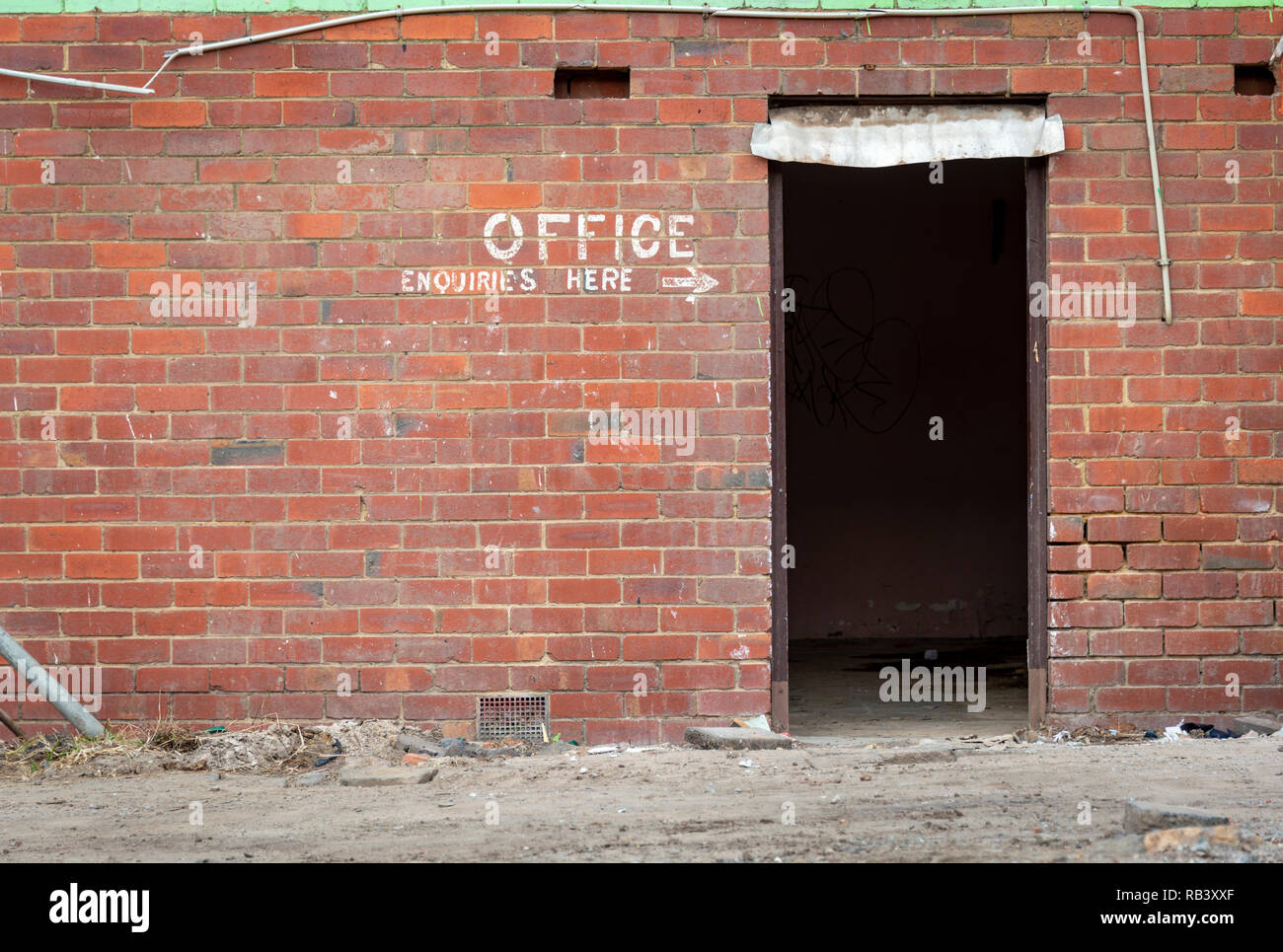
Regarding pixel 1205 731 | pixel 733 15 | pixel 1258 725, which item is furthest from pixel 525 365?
pixel 1258 725

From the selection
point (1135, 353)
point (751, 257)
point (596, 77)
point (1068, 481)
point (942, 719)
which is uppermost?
point (596, 77)

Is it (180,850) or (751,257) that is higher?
(751,257)

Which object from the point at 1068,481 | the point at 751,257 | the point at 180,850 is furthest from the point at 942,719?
the point at 180,850

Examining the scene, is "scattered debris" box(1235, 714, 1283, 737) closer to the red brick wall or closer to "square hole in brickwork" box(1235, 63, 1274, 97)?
the red brick wall

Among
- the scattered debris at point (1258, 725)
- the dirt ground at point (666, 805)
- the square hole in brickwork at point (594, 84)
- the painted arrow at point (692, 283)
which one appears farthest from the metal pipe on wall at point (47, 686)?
the scattered debris at point (1258, 725)

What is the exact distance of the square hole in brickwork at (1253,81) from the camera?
5711 mm

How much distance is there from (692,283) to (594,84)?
1.00 meters

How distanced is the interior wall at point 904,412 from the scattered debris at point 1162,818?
5.76 m

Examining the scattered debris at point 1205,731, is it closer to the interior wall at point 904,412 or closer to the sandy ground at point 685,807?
the sandy ground at point 685,807

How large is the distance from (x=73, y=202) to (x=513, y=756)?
3119 mm

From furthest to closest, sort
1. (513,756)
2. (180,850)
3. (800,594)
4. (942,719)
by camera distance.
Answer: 1. (800,594)
2. (942,719)
3. (513,756)
4. (180,850)

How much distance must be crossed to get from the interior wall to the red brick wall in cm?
408

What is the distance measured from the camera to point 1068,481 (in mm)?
5695

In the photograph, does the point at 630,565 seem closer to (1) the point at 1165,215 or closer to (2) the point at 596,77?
(2) the point at 596,77
